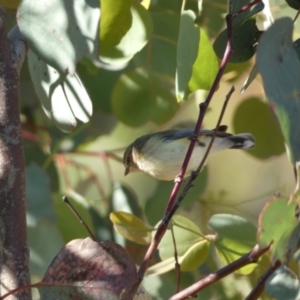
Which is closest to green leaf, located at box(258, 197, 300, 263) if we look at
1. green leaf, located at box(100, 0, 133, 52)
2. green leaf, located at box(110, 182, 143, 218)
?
green leaf, located at box(100, 0, 133, 52)

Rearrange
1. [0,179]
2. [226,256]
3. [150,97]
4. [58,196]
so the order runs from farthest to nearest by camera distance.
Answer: [150,97] → [58,196] → [226,256] → [0,179]

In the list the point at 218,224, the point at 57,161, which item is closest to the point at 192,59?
the point at 218,224

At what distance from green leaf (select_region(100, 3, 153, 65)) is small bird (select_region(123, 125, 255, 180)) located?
0.28m

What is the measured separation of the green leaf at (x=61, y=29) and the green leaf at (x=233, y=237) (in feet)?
1.10

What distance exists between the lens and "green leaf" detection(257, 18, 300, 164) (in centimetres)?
51

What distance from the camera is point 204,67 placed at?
33.1 inches

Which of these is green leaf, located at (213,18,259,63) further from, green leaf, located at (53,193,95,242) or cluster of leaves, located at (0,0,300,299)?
green leaf, located at (53,193,95,242)

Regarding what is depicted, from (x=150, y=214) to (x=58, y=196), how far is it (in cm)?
19

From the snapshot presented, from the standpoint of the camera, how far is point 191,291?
63 cm

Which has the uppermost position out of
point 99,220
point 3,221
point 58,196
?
point 3,221

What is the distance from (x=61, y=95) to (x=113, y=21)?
0.39ft

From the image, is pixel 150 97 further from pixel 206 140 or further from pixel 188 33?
pixel 188 33

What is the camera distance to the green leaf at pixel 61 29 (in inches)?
25.9

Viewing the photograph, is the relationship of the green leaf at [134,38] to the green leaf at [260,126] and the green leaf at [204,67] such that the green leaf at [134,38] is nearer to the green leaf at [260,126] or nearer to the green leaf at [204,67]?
the green leaf at [204,67]
